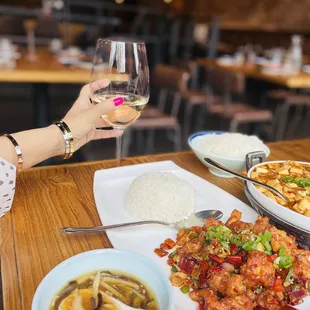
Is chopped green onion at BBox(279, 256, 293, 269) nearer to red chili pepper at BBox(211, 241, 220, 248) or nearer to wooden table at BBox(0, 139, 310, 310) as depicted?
red chili pepper at BBox(211, 241, 220, 248)

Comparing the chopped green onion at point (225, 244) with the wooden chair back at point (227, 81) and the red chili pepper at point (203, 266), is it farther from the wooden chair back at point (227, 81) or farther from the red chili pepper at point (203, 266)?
the wooden chair back at point (227, 81)

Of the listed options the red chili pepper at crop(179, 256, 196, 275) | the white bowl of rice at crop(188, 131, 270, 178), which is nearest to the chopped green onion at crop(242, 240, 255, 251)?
the red chili pepper at crop(179, 256, 196, 275)

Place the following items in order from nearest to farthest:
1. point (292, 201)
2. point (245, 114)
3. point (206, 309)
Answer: point (206, 309)
point (292, 201)
point (245, 114)

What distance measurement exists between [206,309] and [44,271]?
0.35 m

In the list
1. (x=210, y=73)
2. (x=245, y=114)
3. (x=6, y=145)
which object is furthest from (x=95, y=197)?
(x=210, y=73)

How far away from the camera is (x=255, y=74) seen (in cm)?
407

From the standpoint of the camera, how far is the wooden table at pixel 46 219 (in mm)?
737

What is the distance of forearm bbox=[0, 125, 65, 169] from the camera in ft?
3.16

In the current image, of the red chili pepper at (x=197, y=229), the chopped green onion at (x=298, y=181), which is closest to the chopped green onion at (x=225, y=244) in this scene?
the red chili pepper at (x=197, y=229)

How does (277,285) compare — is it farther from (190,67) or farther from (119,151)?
(190,67)

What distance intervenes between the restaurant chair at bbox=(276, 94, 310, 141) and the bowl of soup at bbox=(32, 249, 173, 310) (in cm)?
446

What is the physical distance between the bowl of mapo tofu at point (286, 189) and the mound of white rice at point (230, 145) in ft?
0.45

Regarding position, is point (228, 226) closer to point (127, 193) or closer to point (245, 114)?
point (127, 193)

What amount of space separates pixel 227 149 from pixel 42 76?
2028mm
